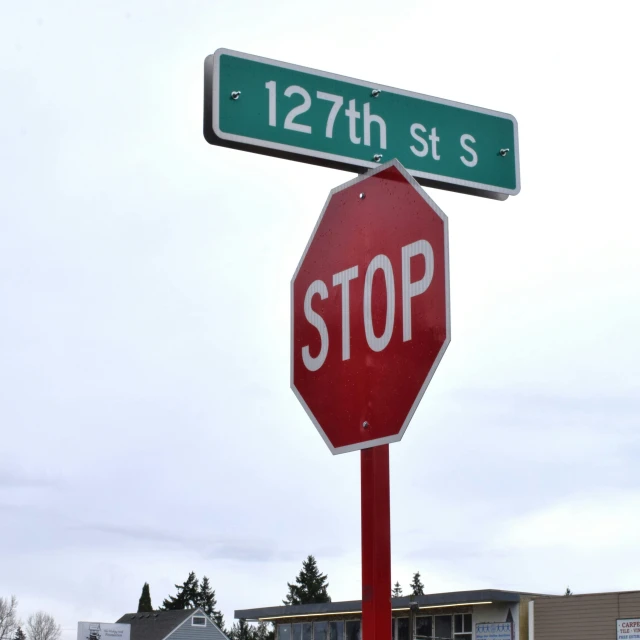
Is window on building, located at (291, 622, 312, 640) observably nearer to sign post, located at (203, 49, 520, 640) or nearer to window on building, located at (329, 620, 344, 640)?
window on building, located at (329, 620, 344, 640)

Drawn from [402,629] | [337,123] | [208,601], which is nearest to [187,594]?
[208,601]

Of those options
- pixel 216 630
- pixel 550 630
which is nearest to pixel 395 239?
pixel 550 630

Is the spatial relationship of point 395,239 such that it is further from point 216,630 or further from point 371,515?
point 216,630

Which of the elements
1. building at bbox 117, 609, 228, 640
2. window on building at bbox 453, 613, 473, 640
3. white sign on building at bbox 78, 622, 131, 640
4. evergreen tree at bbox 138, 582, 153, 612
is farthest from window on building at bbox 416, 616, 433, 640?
evergreen tree at bbox 138, 582, 153, 612

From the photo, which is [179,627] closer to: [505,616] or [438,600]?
[438,600]

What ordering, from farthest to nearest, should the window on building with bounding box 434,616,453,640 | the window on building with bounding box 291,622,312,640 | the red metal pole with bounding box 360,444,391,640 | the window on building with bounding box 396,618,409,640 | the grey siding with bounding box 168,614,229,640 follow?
1. the grey siding with bounding box 168,614,229,640
2. the window on building with bounding box 291,622,312,640
3. the window on building with bounding box 396,618,409,640
4. the window on building with bounding box 434,616,453,640
5. the red metal pole with bounding box 360,444,391,640

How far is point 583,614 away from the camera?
3644cm

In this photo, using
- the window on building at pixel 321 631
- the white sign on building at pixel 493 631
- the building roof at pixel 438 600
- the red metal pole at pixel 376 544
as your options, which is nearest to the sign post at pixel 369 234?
the red metal pole at pixel 376 544

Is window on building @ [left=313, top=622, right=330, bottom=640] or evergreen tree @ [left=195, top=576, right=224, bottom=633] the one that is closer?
window on building @ [left=313, top=622, right=330, bottom=640]

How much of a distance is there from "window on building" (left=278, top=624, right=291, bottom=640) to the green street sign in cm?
4802

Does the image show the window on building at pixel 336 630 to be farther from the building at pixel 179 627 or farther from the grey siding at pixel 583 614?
the building at pixel 179 627

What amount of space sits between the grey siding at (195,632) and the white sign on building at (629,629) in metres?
38.6

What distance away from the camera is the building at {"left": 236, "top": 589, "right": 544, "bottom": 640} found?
3869cm

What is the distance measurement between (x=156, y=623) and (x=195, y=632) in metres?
3.99
